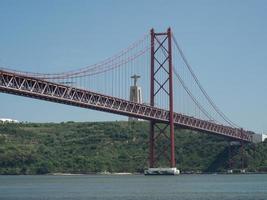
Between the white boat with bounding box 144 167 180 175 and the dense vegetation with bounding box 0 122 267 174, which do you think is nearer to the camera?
the white boat with bounding box 144 167 180 175

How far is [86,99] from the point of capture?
3359 inches

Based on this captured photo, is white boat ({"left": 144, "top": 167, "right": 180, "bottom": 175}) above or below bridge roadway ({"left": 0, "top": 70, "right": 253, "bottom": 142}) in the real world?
below

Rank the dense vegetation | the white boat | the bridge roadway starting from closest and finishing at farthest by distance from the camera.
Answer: the bridge roadway → the white boat → the dense vegetation

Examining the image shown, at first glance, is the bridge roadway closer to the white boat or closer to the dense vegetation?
the white boat

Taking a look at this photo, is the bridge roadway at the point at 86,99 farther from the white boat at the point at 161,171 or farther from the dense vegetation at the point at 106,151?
the dense vegetation at the point at 106,151

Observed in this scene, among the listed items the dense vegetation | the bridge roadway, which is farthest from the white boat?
the dense vegetation

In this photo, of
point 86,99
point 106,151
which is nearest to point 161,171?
point 86,99

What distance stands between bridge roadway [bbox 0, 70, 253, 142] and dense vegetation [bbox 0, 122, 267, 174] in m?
9.89

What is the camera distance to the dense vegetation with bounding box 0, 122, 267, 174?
391ft

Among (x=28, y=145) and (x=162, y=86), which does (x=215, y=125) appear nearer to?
(x=162, y=86)

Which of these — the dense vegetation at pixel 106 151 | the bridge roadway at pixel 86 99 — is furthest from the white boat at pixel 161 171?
the dense vegetation at pixel 106 151

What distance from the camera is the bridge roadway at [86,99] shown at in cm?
7481

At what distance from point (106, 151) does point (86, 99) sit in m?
43.6

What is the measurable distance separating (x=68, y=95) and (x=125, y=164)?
39.4m
